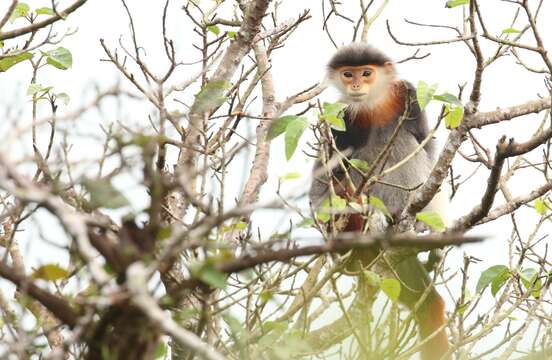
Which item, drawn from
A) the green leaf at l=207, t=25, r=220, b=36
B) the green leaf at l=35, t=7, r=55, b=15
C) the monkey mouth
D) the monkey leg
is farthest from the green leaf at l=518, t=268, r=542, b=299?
the green leaf at l=35, t=7, r=55, b=15

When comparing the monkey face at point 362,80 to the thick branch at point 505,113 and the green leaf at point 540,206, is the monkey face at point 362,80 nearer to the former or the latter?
the green leaf at point 540,206

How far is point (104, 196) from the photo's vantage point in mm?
1536

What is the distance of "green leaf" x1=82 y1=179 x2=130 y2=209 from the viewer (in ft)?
5.04

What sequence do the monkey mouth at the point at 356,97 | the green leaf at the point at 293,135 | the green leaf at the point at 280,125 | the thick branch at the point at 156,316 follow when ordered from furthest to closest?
the monkey mouth at the point at 356,97 → the green leaf at the point at 280,125 → the green leaf at the point at 293,135 → the thick branch at the point at 156,316

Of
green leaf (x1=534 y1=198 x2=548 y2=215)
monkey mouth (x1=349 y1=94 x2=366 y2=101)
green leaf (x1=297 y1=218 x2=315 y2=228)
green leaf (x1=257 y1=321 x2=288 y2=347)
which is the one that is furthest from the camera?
monkey mouth (x1=349 y1=94 x2=366 y2=101)

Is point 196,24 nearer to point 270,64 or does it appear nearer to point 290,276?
point 270,64

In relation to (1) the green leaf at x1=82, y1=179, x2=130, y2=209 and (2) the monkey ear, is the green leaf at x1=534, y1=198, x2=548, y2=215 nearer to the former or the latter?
(2) the monkey ear

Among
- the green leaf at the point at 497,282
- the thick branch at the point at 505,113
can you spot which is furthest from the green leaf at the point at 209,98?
the green leaf at the point at 497,282

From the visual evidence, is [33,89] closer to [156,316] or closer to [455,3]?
[455,3]

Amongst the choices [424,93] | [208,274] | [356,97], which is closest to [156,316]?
[208,274]

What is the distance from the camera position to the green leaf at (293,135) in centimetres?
277

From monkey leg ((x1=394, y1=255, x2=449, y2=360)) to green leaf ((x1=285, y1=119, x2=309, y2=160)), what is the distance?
4.59 feet

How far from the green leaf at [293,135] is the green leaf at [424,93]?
1.38 ft

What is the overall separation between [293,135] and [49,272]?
1.25 meters
